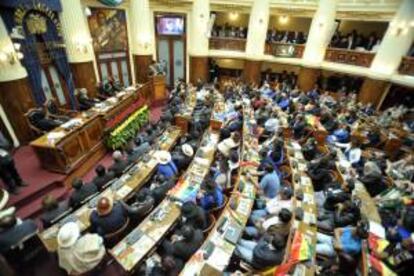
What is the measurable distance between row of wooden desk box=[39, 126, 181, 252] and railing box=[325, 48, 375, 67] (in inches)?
421

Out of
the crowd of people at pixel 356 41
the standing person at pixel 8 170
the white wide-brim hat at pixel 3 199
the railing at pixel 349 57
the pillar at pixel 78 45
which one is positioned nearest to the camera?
the white wide-brim hat at pixel 3 199

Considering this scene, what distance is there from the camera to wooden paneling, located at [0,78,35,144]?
23.9 ft

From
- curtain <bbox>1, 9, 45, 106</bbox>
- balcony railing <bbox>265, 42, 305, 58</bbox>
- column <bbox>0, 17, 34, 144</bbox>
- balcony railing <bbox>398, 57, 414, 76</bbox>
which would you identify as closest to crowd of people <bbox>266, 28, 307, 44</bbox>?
balcony railing <bbox>265, 42, 305, 58</bbox>

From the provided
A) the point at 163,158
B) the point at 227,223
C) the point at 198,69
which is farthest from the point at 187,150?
the point at 198,69

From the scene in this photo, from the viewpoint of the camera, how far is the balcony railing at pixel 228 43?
14609 millimetres

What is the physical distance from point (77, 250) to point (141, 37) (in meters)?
11.8

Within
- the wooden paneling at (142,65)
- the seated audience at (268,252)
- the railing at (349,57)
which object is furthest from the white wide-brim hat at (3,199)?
the railing at (349,57)

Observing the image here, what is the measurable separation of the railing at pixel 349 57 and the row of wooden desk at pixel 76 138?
1131cm

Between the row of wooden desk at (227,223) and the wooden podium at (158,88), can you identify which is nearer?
the row of wooden desk at (227,223)

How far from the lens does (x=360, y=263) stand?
4195 mm

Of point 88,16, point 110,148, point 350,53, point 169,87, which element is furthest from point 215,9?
point 110,148

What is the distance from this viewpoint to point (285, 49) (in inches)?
552

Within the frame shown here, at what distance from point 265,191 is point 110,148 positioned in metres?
5.73

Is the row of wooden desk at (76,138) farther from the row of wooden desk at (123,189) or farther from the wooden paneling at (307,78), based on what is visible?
the wooden paneling at (307,78)
